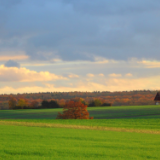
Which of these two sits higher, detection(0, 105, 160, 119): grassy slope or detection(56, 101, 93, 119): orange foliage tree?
detection(56, 101, 93, 119): orange foliage tree

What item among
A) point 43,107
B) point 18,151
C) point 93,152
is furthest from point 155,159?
point 43,107

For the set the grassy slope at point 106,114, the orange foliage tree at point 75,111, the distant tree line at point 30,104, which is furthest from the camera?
the distant tree line at point 30,104

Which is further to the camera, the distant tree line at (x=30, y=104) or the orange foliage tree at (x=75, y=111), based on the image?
the distant tree line at (x=30, y=104)

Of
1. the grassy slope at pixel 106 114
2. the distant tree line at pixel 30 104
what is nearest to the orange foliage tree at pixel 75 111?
the grassy slope at pixel 106 114

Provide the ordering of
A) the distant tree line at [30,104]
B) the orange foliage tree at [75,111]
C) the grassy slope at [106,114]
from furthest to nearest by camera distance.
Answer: the distant tree line at [30,104], the grassy slope at [106,114], the orange foliage tree at [75,111]

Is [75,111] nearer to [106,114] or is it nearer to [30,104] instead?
[106,114]

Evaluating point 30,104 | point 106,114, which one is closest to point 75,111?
point 106,114

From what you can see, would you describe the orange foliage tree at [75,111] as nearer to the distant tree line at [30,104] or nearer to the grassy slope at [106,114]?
the grassy slope at [106,114]

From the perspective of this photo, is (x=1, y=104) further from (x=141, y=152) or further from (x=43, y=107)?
(x=141, y=152)

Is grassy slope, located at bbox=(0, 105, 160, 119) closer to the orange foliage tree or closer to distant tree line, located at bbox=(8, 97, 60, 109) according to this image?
the orange foliage tree

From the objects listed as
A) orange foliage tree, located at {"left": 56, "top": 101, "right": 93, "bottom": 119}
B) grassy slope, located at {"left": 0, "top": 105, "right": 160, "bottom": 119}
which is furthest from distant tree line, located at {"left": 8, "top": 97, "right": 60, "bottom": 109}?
orange foliage tree, located at {"left": 56, "top": 101, "right": 93, "bottom": 119}

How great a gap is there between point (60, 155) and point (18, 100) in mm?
107185

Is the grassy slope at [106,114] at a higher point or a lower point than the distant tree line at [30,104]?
lower

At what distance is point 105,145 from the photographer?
777 inches
